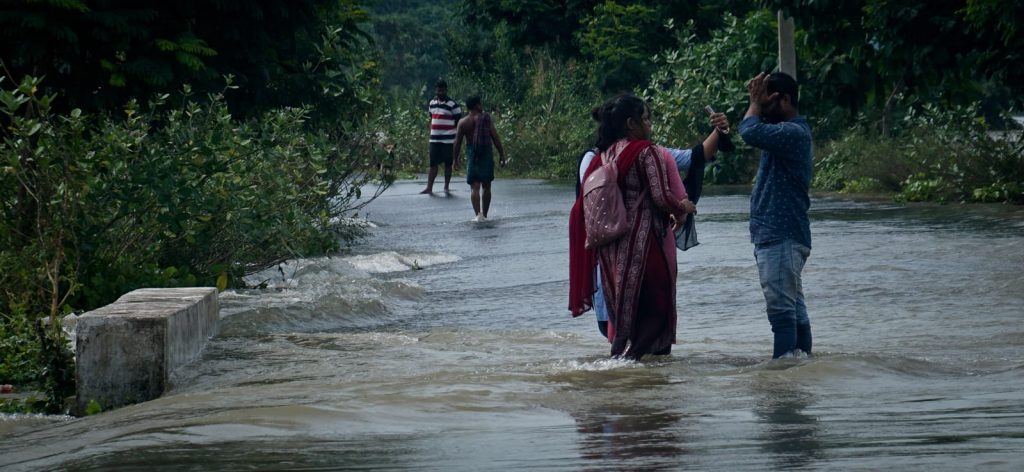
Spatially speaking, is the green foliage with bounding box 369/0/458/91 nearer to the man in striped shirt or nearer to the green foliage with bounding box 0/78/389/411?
the man in striped shirt

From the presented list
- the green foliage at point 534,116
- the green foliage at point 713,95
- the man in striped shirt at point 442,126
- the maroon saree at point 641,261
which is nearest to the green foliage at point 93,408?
the maroon saree at point 641,261

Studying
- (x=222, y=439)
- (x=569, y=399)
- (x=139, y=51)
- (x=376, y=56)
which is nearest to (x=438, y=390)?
(x=569, y=399)

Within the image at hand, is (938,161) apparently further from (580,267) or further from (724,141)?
(580,267)

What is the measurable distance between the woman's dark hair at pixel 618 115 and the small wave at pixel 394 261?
6.85 metres

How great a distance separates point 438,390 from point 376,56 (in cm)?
1625

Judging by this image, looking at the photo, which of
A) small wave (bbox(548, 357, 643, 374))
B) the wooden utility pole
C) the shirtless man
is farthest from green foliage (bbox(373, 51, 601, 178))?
small wave (bbox(548, 357, 643, 374))

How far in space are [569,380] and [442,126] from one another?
1954 centimetres

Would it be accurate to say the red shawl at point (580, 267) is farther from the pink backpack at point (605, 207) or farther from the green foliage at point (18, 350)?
the green foliage at point (18, 350)

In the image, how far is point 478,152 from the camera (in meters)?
21.3

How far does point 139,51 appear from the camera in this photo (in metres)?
12.4

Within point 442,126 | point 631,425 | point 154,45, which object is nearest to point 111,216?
point 154,45

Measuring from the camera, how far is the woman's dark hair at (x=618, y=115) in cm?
823

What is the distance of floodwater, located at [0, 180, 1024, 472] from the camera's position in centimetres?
570

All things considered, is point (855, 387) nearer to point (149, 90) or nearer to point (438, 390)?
point (438, 390)
